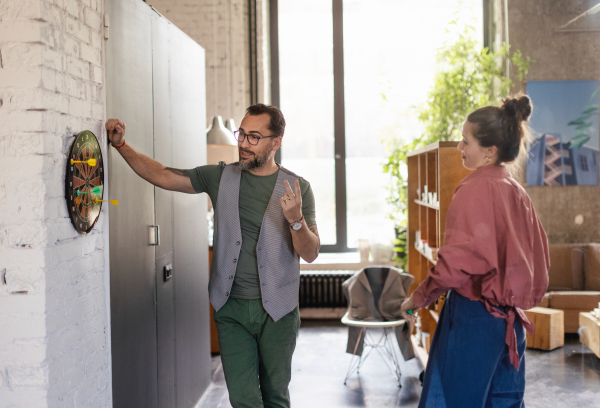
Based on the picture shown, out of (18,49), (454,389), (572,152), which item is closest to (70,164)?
(18,49)

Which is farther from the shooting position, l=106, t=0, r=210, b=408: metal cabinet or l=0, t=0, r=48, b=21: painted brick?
l=106, t=0, r=210, b=408: metal cabinet

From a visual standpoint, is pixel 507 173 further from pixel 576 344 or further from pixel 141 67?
pixel 576 344

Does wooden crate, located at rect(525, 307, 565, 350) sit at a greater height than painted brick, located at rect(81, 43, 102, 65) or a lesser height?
lesser

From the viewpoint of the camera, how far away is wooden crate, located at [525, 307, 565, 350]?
4.89 metres

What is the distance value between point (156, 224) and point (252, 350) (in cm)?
94

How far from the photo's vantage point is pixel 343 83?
21.6ft

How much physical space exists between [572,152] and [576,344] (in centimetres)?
217

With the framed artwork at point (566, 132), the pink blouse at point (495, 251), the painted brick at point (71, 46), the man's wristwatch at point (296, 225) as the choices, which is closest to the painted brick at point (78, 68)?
the painted brick at point (71, 46)

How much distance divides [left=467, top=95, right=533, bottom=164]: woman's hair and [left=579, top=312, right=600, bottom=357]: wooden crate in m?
2.97

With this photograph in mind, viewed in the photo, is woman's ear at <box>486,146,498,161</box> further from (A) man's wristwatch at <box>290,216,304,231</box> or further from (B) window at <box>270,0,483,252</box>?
(B) window at <box>270,0,483,252</box>

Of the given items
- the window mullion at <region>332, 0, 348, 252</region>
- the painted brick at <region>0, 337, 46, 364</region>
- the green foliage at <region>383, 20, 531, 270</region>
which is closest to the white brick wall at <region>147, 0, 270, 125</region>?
the window mullion at <region>332, 0, 348, 252</region>

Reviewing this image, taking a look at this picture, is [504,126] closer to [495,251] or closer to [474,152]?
[474,152]

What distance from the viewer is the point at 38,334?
179 cm

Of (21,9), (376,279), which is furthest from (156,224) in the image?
(376,279)
